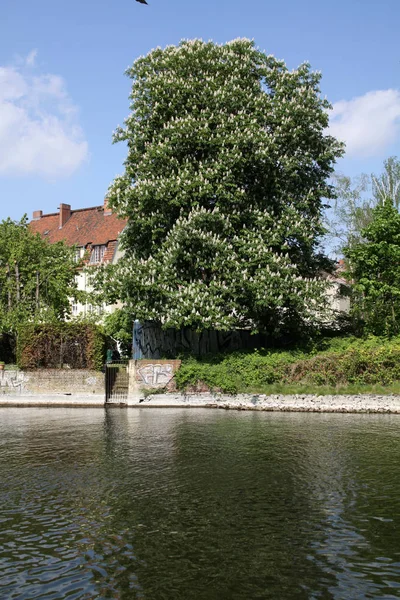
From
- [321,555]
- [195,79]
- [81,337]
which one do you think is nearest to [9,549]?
[321,555]

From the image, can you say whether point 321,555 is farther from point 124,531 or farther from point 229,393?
point 229,393

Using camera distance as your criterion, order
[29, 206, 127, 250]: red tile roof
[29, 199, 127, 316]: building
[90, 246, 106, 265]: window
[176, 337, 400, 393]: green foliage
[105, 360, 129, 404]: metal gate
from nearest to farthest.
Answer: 1. [176, 337, 400, 393]: green foliage
2. [105, 360, 129, 404]: metal gate
3. [29, 199, 127, 316]: building
4. [90, 246, 106, 265]: window
5. [29, 206, 127, 250]: red tile roof

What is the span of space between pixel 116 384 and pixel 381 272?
17182mm

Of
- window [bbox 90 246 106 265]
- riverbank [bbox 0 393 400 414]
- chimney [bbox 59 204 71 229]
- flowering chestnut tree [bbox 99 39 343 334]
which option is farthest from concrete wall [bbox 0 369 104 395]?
chimney [bbox 59 204 71 229]

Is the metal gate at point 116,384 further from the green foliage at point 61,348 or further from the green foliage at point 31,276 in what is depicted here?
the green foliage at point 31,276

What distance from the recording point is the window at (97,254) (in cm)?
6353

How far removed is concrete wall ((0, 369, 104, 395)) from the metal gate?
62cm

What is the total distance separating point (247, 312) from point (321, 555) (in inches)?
992

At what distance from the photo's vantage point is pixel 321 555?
29.6 ft

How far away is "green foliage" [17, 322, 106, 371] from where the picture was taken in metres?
36.3

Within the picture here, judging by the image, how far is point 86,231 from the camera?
67312mm

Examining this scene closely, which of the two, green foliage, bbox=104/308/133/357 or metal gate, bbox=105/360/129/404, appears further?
green foliage, bbox=104/308/133/357

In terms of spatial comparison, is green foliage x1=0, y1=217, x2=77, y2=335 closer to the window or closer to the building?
the building

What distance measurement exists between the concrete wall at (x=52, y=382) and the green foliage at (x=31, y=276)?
697cm
